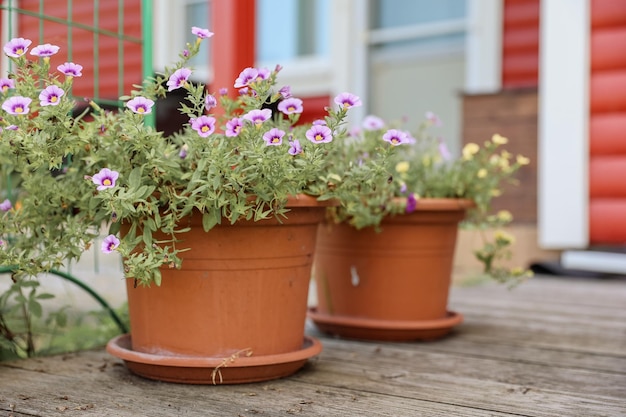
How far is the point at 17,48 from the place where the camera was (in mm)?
1263

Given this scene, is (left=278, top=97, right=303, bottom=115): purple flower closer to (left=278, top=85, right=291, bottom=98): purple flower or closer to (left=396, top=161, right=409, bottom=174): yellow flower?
(left=278, top=85, right=291, bottom=98): purple flower

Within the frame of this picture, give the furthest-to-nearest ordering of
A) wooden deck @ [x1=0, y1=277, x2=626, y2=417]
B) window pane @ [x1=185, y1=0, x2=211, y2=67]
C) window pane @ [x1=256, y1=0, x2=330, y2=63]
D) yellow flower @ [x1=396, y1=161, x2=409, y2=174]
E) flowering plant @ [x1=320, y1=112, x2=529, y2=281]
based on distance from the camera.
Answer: window pane @ [x1=185, y1=0, x2=211, y2=67], window pane @ [x1=256, y1=0, x2=330, y2=63], yellow flower @ [x1=396, y1=161, x2=409, y2=174], flowering plant @ [x1=320, y1=112, x2=529, y2=281], wooden deck @ [x1=0, y1=277, x2=626, y2=417]

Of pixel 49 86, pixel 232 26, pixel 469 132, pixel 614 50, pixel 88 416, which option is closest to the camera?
pixel 88 416

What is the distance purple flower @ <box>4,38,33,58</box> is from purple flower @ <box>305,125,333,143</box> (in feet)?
1.56

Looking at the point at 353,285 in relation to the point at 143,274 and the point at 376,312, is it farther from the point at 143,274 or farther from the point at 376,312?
the point at 143,274

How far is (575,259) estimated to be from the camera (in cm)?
337

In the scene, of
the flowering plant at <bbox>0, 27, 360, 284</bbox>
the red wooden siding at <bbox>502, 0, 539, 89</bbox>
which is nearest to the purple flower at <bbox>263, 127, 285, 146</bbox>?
the flowering plant at <bbox>0, 27, 360, 284</bbox>

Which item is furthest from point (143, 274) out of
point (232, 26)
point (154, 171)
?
point (232, 26)

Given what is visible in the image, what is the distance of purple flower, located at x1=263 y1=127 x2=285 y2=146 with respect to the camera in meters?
1.25

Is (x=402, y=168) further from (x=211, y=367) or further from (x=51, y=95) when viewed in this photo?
(x=51, y=95)

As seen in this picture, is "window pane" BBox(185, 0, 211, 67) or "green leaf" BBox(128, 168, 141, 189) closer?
"green leaf" BBox(128, 168, 141, 189)

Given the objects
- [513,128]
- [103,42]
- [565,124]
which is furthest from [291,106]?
[103,42]

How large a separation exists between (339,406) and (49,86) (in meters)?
0.69

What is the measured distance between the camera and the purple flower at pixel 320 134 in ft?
4.17
